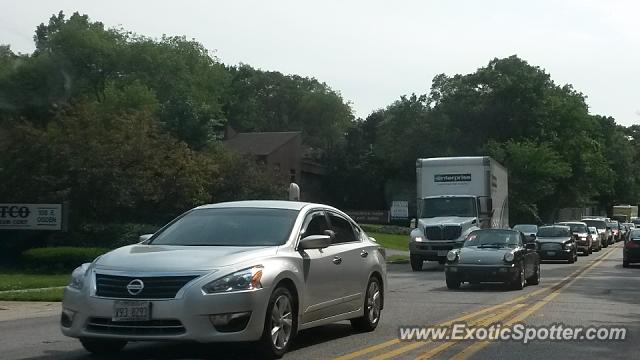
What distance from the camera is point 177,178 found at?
110ft

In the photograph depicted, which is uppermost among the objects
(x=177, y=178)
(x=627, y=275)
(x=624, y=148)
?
(x=624, y=148)

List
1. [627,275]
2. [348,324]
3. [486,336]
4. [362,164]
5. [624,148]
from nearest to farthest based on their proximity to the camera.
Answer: [486,336] → [348,324] → [627,275] → [362,164] → [624,148]

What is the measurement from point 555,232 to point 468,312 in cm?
2324

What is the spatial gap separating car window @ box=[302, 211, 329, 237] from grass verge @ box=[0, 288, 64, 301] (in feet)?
29.4

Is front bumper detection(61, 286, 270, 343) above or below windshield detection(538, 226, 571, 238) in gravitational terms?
below

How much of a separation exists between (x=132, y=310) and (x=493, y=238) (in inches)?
589

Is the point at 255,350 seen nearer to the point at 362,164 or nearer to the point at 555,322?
the point at 555,322

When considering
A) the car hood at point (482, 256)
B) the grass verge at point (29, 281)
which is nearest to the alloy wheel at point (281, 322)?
the car hood at point (482, 256)

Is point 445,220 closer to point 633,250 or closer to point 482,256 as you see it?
point 633,250

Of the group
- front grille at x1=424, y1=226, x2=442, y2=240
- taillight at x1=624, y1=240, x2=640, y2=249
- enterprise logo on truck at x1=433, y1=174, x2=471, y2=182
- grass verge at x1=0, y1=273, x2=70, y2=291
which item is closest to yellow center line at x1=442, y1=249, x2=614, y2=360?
front grille at x1=424, y1=226, x2=442, y2=240

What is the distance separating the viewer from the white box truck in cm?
2919

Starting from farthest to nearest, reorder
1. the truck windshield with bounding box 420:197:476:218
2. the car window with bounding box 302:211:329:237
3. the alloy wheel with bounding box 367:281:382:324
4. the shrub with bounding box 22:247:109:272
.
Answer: the truck windshield with bounding box 420:197:476:218 → the shrub with bounding box 22:247:109:272 → the alloy wheel with bounding box 367:281:382:324 → the car window with bounding box 302:211:329:237

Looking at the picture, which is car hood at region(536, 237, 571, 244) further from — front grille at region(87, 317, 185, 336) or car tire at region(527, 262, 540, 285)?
front grille at region(87, 317, 185, 336)

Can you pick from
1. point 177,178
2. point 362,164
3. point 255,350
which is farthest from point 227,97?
point 255,350
